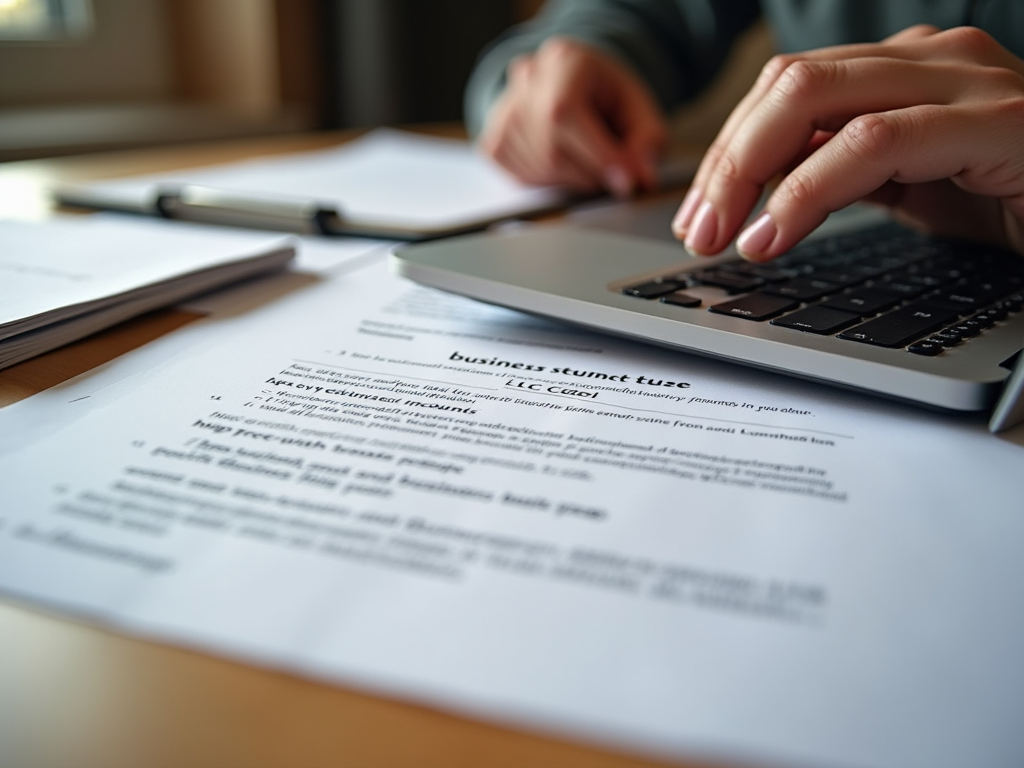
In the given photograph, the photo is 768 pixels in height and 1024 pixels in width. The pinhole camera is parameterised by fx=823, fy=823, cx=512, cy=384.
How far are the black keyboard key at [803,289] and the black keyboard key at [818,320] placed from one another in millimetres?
22

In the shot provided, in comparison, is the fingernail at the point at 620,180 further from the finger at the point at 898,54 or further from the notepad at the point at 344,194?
the finger at the point at 898,54

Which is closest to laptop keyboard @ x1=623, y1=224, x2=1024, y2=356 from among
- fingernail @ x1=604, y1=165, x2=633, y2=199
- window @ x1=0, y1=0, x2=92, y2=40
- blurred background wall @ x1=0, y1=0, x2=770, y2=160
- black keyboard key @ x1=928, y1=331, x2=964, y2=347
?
black keyboard key @ x1=928, y1=331, x2=964, y2=347

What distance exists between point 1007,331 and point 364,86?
1504 millimetres

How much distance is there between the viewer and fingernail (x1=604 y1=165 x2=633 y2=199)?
84cm

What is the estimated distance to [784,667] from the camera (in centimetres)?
20

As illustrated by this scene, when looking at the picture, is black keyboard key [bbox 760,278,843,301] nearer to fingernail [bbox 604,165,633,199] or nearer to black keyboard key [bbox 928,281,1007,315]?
black keyboard key [bbox 928,281,1007,315]

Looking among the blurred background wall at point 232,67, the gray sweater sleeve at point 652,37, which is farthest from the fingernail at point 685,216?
the blurred background wall at point 232,67

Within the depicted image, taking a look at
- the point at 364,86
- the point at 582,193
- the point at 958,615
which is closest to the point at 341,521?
the point at 958,615

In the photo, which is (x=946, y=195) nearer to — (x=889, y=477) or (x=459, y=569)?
(x=889, y=477)

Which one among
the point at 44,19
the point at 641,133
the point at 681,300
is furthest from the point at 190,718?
the point at 44,19

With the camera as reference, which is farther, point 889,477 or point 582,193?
point 582,193

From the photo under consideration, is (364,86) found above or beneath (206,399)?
above

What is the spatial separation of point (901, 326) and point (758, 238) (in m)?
0.10

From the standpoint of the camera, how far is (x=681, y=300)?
1.26 ft
